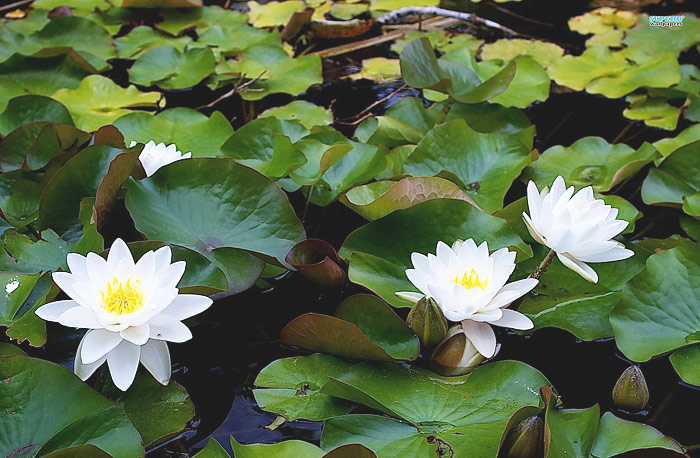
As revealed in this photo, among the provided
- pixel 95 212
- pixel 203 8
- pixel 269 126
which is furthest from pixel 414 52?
pixel 203 8

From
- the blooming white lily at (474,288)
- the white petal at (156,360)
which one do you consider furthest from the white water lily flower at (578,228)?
the white petal at (156,360)

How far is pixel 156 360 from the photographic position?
4.24 feet

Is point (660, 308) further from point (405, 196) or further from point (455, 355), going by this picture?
point (405, 196)

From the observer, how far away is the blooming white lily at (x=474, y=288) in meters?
1.32

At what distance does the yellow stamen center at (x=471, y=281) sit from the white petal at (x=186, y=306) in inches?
21.9

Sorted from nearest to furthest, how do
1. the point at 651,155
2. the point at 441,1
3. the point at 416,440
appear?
the point at 416,440 → the point at 651,155 → the point at 441,1

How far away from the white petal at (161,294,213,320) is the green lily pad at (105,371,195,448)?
0.64 ft

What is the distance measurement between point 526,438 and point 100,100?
92.3 inches

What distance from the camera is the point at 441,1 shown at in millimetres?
4215

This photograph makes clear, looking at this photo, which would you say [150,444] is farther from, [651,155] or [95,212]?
[651,155]

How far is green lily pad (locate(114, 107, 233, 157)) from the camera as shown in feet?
7.45

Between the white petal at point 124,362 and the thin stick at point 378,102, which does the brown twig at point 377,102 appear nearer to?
the thin stick at point 378,102

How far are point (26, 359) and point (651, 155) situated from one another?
1976 millimetres

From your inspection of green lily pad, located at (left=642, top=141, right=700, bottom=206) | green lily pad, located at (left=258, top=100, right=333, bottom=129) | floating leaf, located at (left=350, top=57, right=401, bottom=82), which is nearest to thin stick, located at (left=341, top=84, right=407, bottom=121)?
floating leaf, located at (left=350, top=57, right=401, bottom=82)
